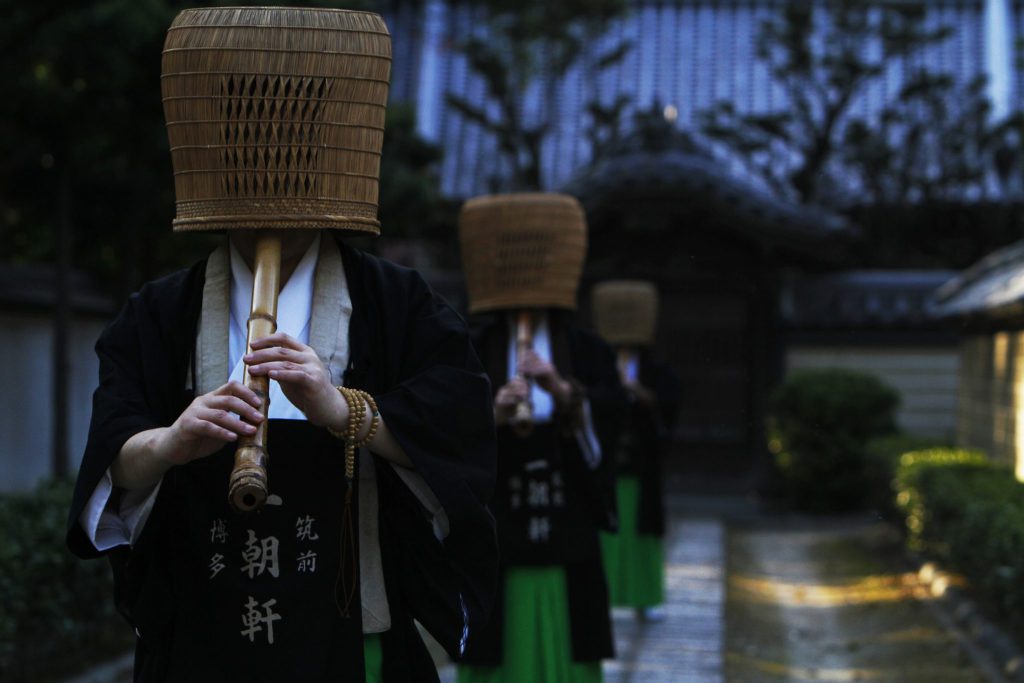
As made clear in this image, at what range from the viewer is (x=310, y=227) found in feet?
10.5

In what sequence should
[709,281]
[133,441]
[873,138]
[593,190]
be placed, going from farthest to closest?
[873,138]
[709,281]
[593,190]
[133,441]

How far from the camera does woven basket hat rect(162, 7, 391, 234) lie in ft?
10.3

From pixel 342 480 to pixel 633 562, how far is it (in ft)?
23.2

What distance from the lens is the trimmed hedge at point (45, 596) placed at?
6457 mm

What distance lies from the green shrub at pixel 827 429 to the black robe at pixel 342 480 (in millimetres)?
13846

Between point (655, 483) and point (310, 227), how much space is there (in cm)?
765

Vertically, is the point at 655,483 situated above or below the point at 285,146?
below

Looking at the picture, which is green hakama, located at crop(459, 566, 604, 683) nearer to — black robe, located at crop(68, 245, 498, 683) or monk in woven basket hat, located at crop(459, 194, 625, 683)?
monk in woven basket hat, located at crop(459, 194, 625, 683)

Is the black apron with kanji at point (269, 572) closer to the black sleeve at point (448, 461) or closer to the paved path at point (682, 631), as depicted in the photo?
the black sleeve at point (448, 461)

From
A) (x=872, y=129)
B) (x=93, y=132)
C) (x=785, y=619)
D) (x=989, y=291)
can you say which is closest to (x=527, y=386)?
(x=93, y=132)

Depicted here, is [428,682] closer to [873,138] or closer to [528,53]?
[528,53]

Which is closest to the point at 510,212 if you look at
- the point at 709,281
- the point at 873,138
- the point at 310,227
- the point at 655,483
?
the point at 310,227

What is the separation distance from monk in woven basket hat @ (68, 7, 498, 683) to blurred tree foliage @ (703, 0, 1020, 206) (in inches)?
625

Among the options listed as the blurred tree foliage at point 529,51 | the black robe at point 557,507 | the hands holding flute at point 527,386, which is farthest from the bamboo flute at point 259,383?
the blurred tree foliage at point 529,51
